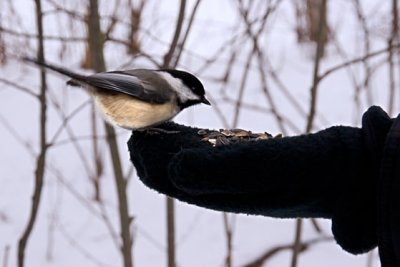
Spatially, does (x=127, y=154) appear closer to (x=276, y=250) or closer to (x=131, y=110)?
(x=276, y=250)

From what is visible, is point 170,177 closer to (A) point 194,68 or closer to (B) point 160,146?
(B) point 160,146

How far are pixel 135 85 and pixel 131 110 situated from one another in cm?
6

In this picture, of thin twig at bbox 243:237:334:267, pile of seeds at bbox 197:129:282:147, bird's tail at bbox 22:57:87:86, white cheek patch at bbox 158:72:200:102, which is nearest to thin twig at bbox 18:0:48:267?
bird's tail at bbox 22:57:87:86

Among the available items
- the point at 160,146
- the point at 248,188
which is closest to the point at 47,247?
the point at 160,146

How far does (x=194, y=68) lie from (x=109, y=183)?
4.98 ft

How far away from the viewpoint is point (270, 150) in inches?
41.1

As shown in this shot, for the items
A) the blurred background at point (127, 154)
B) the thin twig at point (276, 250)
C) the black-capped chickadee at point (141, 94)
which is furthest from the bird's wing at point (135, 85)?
the thin twig at point (276, 250)

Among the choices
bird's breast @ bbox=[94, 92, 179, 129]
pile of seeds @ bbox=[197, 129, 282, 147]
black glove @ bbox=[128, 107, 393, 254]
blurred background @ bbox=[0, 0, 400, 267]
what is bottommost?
black glove @ bbox=[128, 107, 393, 254]

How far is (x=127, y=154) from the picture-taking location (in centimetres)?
384

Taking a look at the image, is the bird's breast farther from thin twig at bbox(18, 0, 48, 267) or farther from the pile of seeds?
thin twig at bbox(18, 0, 48, 267)

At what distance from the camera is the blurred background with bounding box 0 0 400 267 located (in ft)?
7.15

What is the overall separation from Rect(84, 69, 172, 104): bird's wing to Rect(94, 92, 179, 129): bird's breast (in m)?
0.02

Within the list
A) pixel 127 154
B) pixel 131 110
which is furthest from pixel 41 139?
pixel 127 154

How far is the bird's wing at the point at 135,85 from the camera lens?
1513 millimetres
